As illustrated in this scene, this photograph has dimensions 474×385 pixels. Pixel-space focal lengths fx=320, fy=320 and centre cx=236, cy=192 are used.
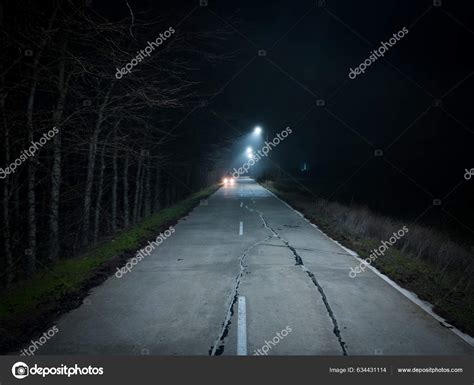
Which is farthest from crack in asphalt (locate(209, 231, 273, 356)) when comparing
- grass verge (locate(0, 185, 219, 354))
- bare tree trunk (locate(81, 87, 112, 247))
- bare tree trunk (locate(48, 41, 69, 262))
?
bare tree trunk (locate(81, 87, 112, 247))

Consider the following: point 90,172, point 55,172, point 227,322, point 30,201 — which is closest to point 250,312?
point 227,322

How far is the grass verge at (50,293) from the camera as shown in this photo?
4469mm

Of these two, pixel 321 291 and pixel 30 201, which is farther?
pixel 30 201

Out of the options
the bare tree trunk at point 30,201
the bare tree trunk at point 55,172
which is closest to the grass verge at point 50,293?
the bare tree trunk at point 30,201

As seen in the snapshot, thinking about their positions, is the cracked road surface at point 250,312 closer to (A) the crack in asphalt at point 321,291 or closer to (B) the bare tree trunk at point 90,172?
(A) the crack in asphalt at point 321,291

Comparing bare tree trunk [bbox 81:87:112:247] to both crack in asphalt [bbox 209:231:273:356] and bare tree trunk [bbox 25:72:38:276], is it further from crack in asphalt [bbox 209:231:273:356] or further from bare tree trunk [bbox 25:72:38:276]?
crack in asphalt [bbox 209:231:273:356]

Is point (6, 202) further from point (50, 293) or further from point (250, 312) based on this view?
point (250, 312)

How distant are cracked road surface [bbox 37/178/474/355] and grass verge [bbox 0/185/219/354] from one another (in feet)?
0.97

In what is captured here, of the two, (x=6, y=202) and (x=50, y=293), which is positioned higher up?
(x=6, y=202)

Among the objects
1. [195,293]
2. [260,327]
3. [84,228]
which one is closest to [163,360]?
[260,327]

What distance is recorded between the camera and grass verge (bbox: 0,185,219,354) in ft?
14.7

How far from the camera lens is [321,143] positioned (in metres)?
62.3

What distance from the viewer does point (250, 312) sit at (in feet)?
16.8

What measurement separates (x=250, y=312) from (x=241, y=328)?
0.58 m
